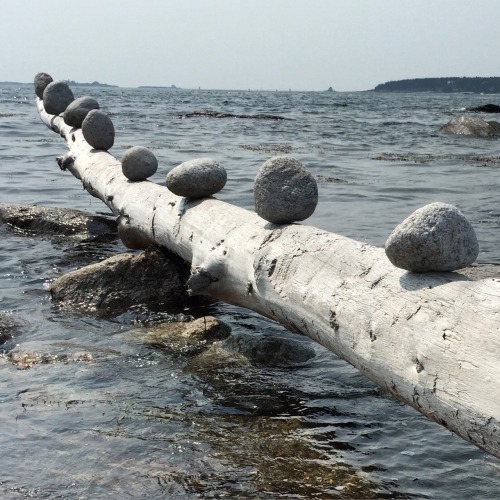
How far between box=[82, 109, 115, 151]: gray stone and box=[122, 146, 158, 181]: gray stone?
2.09m

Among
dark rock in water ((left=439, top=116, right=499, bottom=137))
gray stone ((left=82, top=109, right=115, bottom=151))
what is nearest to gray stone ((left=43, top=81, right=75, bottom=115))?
gray stone ((left=82, top=109, right=115, bottom=151))

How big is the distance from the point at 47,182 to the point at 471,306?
1074cm

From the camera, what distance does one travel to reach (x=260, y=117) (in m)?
33.0

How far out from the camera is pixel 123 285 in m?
6.42

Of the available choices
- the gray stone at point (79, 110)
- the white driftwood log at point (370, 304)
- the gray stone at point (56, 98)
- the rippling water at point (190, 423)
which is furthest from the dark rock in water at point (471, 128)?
the white driftwood log at point (370, 304)

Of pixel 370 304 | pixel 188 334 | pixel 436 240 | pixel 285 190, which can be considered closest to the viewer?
pixel 436 240

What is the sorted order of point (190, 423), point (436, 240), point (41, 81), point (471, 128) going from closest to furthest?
point (436, 240) < point (190, 423) < point (41, 81) < point (471, 128)

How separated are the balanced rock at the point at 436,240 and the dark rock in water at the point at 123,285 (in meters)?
3.27

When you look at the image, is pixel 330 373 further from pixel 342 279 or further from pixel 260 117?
pixel 260 117

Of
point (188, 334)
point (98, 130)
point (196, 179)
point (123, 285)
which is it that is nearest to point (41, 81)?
point (98, 130)

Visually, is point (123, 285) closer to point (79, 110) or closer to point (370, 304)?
point (370, 304)

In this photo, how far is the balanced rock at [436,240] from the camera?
3434 millimetres

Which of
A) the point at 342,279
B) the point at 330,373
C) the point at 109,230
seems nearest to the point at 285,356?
the point at 330,373

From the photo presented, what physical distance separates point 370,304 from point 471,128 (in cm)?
2285
